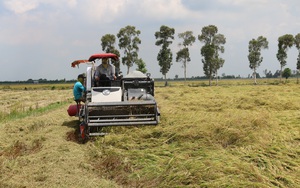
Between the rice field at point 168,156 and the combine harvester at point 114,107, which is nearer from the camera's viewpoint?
the rice field at point 168,156

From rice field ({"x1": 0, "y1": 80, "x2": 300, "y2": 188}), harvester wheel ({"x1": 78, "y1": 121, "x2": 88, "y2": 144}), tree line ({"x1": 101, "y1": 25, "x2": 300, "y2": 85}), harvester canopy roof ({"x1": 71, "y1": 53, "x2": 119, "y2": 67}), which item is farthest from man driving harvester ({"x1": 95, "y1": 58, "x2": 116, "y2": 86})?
tree line ({"x1": 101, "y1": 25, "x2": 300, "y2": 85})

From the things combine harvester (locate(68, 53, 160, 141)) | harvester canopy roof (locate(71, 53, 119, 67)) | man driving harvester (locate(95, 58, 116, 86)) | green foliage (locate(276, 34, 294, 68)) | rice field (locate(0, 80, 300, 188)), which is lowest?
rice field (locate(0, 80, 300, 188))

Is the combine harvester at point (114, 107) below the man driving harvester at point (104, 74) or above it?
below

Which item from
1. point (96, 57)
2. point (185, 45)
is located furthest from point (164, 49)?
point (96, 57)

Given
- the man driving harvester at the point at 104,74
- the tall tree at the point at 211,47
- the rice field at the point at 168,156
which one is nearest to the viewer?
the rice field at the point at 168,156

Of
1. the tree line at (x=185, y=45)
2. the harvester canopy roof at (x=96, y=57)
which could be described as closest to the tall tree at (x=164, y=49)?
the tree line at (x=185, y=45)

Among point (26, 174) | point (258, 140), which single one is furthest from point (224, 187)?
point (26, 174)

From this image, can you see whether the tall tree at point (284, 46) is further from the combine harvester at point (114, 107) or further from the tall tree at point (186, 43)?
the combine harvester at point (114, 107)

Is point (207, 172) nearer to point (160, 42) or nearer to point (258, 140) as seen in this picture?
point (258, 140)

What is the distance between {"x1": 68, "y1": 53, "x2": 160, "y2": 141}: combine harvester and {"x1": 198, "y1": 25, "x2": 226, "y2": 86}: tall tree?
39.7 metres

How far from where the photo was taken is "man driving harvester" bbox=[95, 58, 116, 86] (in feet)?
29.9

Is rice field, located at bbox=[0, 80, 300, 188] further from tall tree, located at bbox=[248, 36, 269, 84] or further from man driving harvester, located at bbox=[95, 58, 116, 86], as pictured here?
tall tree, located at bbox=[248, 36, 269, 84]

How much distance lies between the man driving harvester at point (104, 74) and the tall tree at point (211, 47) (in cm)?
3956

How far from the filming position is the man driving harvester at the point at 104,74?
359 inches
